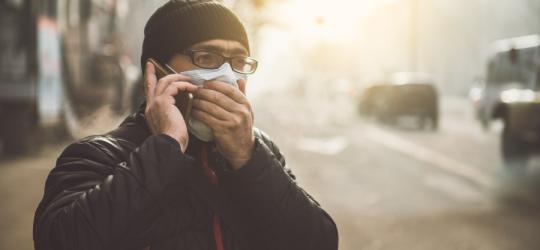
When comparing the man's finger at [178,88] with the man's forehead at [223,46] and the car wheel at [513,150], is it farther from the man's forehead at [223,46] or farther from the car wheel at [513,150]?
the car wheel at [513,150]

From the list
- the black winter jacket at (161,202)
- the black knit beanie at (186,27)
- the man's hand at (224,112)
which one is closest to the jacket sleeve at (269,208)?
the black winter jacket at (161,202)

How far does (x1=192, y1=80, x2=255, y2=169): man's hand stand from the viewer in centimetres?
166

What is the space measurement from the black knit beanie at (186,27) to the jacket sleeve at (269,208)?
1.25 ft

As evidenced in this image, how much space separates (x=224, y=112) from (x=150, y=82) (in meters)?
0.26

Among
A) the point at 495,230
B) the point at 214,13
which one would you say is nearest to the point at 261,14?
the point at 495,230

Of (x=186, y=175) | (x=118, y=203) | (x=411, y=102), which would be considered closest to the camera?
(x=118, y=203)

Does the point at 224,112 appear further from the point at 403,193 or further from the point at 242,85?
the point at 403,193

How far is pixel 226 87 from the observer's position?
1662 mm

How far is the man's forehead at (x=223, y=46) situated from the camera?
6.35 ft

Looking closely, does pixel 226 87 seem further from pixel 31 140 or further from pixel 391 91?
pixel 391 91

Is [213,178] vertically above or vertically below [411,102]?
above

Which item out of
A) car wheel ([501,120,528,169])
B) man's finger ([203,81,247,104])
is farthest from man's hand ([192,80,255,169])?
car wheel ([501,120,528,169])

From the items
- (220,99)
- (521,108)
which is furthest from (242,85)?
(521,108)

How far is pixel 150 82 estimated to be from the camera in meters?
1.78
